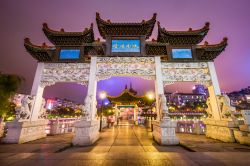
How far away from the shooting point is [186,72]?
8.99m

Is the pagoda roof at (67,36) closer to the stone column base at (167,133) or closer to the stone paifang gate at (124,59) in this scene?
the stone paifang gate at (124,59)

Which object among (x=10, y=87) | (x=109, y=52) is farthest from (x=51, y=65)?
(x=109, y=52)

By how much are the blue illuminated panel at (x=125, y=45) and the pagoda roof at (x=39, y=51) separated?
478cm

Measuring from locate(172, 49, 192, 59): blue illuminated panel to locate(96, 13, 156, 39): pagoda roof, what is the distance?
2.64m

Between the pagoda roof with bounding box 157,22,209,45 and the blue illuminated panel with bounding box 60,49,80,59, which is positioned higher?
the pagoda roof with bounding box 157,22,209,45

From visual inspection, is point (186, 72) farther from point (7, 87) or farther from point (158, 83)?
point (7, 87)

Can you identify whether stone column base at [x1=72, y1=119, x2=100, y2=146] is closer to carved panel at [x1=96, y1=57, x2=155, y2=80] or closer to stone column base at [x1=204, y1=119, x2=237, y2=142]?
carved panel at [x1=96, y1=57, x2=155, y2=80]

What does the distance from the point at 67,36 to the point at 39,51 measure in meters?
2.29

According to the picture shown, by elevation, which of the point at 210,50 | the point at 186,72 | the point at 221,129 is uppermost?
the point at 210,50

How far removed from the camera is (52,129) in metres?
10.6

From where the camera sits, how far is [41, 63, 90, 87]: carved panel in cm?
884

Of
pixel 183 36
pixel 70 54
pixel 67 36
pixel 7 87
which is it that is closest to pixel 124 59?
pixel 70 54

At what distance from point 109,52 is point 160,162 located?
757cm

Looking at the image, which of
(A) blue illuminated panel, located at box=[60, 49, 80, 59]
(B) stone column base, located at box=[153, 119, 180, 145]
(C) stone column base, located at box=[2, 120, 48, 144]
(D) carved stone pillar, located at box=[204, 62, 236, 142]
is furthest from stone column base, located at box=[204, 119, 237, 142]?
(C) stone column base, located at box=[2, 120, 48, 144]
